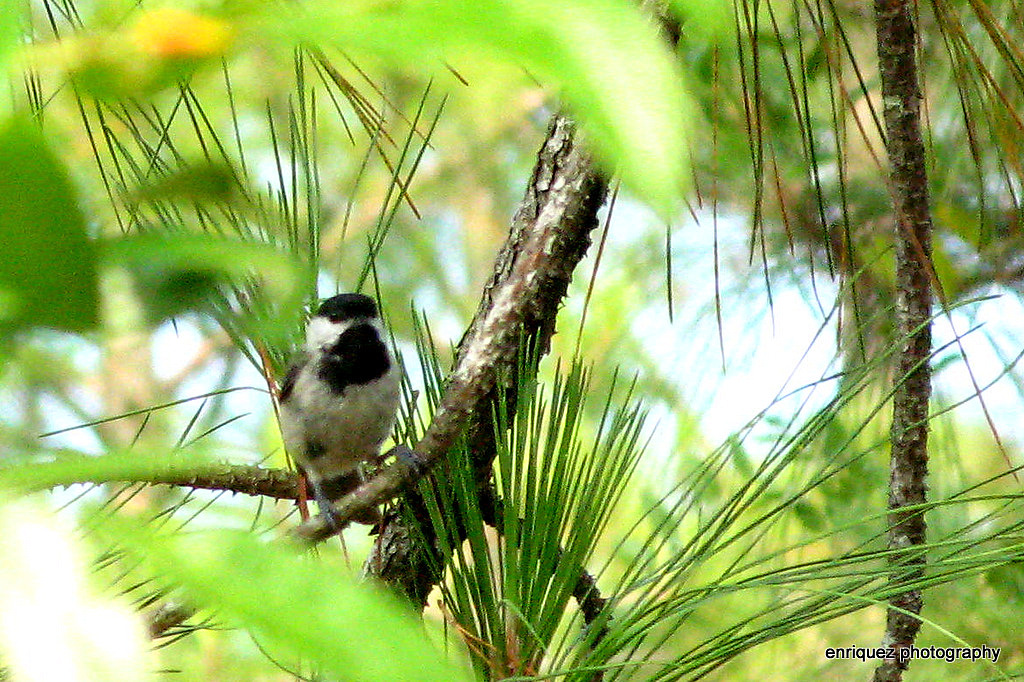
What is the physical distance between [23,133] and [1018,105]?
1.62 meters

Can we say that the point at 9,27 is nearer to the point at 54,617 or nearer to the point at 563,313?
the point at 54,617

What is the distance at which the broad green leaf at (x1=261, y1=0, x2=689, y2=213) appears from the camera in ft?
0.53

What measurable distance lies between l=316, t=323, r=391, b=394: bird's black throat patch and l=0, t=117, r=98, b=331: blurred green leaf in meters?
1.60

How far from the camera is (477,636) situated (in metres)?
0.93

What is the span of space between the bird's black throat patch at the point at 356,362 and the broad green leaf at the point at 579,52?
161 centimetres

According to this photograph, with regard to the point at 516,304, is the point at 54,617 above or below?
below

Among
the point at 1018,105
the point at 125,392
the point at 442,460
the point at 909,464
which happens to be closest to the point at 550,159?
the point at 442,460

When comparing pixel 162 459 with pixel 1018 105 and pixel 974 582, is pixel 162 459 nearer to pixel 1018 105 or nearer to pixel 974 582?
pixel 1018 105

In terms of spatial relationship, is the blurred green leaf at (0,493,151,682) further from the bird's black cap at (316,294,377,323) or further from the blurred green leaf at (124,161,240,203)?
the bird's black cap at (316,294,377,323)

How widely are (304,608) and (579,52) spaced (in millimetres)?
95

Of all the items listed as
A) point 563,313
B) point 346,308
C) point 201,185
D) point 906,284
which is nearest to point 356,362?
point 346,308

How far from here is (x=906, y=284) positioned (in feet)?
3.47

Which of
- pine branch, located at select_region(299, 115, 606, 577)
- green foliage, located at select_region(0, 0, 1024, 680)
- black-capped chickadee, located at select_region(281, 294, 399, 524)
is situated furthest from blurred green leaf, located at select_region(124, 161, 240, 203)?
black-capped chickadee, located at select_region(281, 294, 399, 524)

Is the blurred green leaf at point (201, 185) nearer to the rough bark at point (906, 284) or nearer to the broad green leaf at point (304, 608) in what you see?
the broad green leaf at point (304, 608)
